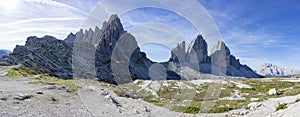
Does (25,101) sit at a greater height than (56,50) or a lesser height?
lesser

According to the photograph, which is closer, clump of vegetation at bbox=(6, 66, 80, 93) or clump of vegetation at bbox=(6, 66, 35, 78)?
clump of vegetation at bbox=(6, 66, 80, 93)

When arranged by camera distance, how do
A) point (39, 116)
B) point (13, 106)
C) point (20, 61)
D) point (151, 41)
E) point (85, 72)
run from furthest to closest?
point (85, 72)
point (20, 61)
point (151, 41)
point (13, 106)
point (39, 116)

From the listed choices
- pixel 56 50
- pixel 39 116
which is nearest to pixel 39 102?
pixel 39 116

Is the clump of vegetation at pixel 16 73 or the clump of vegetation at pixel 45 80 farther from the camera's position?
the clump of vegetation at pixel 16 73

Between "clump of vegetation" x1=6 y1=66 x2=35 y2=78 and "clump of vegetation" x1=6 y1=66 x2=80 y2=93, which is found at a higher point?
"clump of vegetation" x1=6 y1=66 x2=35 y2=78

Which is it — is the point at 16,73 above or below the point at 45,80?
above

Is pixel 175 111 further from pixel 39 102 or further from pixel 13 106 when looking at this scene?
pixel 13 106

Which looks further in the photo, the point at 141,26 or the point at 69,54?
the point at 69,54

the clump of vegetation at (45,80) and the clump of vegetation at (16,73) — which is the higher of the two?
the clump of vegetation at (16,73)

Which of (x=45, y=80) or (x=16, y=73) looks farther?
(x=16, y=73)

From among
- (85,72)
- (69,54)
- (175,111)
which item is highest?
(69,54)

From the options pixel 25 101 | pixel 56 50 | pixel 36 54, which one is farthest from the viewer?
pixel 56 50
